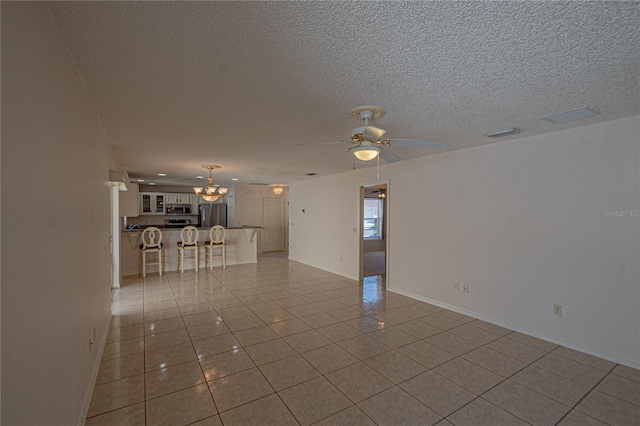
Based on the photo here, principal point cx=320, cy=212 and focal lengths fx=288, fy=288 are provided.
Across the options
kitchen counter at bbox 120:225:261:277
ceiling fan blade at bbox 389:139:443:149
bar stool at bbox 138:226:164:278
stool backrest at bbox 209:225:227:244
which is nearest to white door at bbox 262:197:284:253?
kitchen counter at bbox 120:225:261:277

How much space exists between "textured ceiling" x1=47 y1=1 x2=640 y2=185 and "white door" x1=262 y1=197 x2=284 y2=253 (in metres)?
7.23

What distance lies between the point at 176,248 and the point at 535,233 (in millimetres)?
7133

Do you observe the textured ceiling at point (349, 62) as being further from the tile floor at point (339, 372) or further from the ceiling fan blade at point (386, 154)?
the tile floor at point (339, 372)

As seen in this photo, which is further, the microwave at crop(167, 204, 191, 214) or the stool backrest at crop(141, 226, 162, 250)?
the microwave at crop(167, 204, 191, 214)

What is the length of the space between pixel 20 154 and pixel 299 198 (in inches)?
291

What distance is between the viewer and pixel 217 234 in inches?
287

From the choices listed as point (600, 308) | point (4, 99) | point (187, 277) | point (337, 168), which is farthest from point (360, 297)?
point (4, 99)

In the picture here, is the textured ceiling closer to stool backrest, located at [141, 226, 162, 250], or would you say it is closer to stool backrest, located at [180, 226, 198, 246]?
stool backrest, located at [141, 226, 162, 250]

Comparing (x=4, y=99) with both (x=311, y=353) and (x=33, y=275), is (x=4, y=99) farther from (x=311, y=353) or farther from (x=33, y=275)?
(x=311, y=353)

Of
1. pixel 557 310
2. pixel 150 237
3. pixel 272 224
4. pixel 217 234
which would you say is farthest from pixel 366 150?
pixel 272 224

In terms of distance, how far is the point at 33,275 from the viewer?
3.94ft

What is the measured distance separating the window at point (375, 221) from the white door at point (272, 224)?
128 inches

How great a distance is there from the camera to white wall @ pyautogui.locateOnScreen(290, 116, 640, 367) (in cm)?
285

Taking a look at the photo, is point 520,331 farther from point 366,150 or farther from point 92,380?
point 92,380
